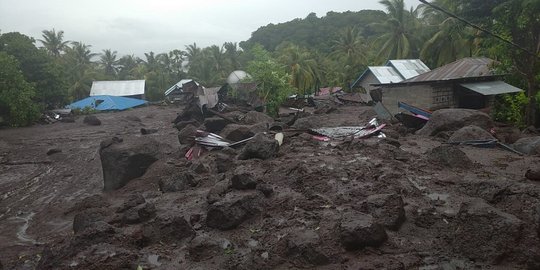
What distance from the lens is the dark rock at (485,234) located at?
4562 millimetres

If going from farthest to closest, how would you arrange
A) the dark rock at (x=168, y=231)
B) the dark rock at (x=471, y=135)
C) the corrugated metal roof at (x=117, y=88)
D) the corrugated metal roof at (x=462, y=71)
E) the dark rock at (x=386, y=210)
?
the corrugated metal roof at (x=117, y=88), the corrugated metal roof at (x=462, y=71), the dark rock at (x=471, y=135), the dark rock at (x=168, y=231), the dark rock at (x=386, y=210)

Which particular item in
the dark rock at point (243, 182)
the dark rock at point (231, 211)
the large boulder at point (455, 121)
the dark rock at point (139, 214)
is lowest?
the dark rock at point (139, 214)

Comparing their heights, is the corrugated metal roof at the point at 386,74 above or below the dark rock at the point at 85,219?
above

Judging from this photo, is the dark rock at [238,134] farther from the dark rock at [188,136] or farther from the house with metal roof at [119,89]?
the house with metal roof at [119,89]

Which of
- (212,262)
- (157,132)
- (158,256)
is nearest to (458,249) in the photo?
(212,262)

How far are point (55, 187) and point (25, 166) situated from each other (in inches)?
154

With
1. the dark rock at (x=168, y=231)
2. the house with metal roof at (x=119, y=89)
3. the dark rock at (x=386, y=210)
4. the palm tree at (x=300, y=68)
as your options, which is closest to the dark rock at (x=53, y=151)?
the dark rock at (x=168, y=231)

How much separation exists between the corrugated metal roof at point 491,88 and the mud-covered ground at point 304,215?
6077mm

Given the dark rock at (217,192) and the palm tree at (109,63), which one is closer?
the dark rock at (217,192)

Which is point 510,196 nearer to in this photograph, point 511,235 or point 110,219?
point 511,235

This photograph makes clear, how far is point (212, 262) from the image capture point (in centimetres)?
520

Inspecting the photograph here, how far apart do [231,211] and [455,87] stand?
15.3 meters

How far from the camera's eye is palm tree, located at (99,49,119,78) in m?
59.1

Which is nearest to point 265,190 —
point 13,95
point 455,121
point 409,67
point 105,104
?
point 455,121
